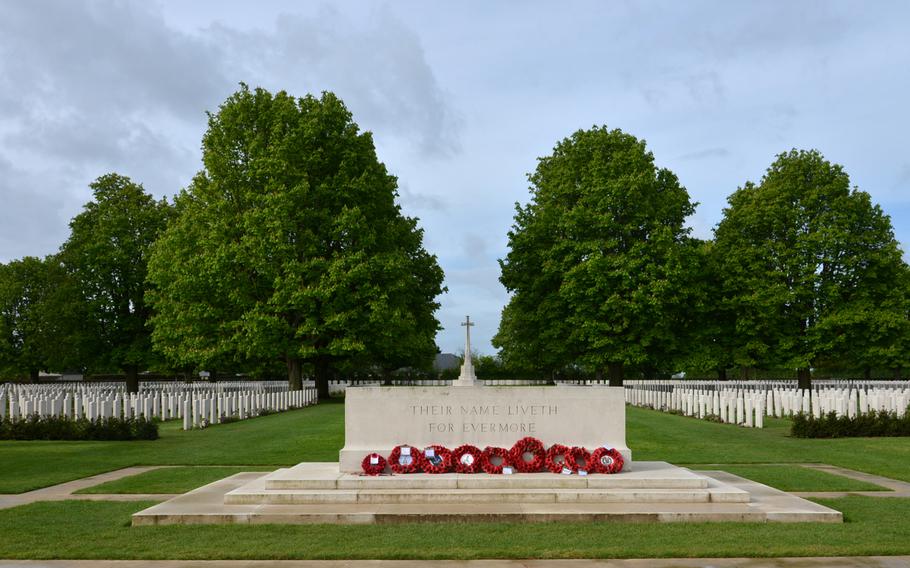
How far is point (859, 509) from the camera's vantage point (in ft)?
30.4

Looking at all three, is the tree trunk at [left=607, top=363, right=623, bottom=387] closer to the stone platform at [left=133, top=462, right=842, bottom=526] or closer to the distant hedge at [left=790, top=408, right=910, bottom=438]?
the distant hedge at [left=790, top=408, right=910, bottom=438]

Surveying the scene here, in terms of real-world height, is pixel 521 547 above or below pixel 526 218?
below

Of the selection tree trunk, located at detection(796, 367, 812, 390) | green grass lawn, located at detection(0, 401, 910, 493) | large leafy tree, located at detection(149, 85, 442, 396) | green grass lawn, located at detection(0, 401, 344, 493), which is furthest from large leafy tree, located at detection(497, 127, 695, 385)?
green grass lawn, located at detection(0, 401, 344, 493)

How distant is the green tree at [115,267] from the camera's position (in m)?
39.8

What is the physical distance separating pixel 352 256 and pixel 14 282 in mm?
29373

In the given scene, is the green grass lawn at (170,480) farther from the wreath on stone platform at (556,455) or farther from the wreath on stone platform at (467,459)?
the wreath on stone platform at (556,455)

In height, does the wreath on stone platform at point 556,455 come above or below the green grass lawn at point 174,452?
above

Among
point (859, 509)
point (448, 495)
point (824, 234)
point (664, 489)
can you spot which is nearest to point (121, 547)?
point (448, 495)

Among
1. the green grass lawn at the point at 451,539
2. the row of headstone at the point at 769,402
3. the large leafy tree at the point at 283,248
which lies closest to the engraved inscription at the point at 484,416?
the green grass lawn at the point at 451,539

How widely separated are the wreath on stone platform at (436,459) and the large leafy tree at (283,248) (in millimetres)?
19583

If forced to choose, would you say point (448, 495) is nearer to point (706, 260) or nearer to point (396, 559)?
point (396, 559)

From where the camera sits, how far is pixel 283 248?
29.9 meters

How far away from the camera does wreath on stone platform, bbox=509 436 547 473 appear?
10.4m

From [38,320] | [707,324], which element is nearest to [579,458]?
[707,324]
